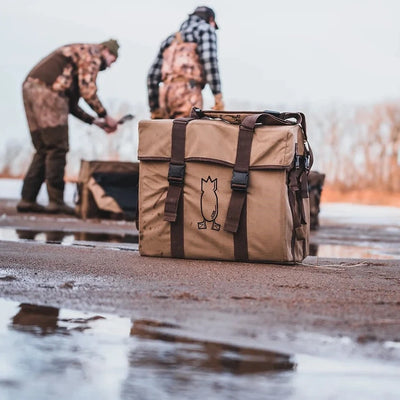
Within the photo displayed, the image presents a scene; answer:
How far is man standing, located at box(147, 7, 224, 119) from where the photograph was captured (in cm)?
749

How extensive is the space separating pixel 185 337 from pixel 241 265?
1.90 m

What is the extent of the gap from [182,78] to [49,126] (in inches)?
69.5

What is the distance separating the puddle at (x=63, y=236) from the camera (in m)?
5.64

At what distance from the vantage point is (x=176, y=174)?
13.8 ft

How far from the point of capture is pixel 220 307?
8.74 ft

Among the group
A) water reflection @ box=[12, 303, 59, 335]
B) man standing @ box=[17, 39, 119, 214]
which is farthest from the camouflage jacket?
water reflection @ box=[12, 303, 59, 335]

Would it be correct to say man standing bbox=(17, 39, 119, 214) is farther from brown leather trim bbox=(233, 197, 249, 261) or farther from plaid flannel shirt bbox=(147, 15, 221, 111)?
brown leather trim bbox=(233, 197, 249, 261)

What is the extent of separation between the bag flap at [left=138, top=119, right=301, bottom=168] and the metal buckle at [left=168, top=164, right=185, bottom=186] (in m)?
0.05

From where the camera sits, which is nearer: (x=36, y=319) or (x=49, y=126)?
(x=36, y=319)

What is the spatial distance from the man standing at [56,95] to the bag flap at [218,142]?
15.2ft

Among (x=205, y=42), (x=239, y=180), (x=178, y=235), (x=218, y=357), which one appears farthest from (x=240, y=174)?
(x=205, y=42)

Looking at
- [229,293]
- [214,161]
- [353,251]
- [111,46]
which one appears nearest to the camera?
[229,293]

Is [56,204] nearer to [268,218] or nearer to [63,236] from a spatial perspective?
[63,236]

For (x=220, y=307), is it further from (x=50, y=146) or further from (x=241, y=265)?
(x=50, y=146)
